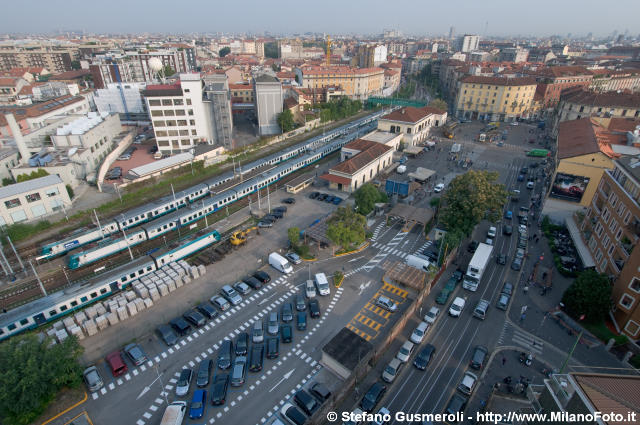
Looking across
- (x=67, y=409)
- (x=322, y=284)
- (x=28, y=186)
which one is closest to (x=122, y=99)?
(x=28, y=186)

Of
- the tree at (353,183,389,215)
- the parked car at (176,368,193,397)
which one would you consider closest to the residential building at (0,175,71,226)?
the parked car at (176,368,193,397)

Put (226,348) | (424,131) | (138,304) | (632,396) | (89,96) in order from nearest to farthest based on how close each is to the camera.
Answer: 1. (632,396)
2. (226,348)
3. (138,304)
4. (424,131)
5. (89,96)

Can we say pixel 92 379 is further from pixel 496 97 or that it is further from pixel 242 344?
pixel 496 97

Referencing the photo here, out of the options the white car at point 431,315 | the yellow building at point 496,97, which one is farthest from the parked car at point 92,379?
the yellow building at point 496,97

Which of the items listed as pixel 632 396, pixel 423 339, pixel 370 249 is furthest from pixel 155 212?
pixel 632 396

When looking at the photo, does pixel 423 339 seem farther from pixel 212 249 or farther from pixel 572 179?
pixel 572 179
